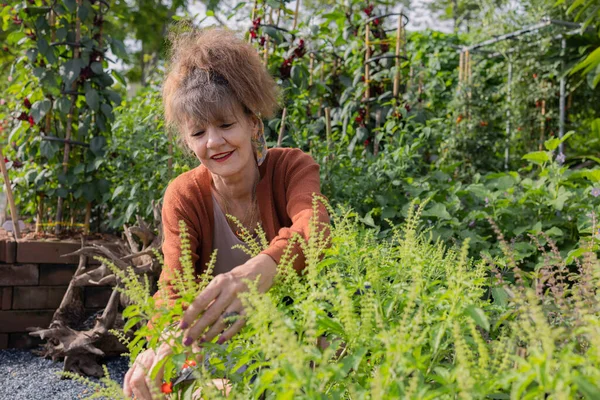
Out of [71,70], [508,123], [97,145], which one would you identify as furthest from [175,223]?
[508,123]

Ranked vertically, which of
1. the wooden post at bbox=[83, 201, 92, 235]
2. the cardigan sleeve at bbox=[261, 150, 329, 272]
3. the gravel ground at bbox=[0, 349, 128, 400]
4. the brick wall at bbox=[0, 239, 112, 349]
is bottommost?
the gravel ground at bbox=[0, 349, 128, 400]

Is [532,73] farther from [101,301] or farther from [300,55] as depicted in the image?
[101,301]

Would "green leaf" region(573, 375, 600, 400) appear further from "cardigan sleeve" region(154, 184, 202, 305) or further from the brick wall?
the brick wall

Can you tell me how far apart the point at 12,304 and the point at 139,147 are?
43.2 inches

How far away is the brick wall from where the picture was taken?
3420mm

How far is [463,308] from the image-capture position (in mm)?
1102

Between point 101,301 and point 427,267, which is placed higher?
point 427,267

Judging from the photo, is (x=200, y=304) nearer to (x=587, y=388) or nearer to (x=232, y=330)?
(x=232, y=330)

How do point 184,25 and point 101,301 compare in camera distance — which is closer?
point 184,25

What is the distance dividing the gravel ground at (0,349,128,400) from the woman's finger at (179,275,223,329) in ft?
4.81

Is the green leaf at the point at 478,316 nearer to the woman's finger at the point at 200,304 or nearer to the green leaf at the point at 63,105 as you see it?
the woman's finger at the point at 200,304

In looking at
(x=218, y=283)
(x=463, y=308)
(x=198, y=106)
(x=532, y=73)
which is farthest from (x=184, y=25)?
(x=532, y=73)

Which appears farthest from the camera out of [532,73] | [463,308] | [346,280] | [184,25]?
[532,73]

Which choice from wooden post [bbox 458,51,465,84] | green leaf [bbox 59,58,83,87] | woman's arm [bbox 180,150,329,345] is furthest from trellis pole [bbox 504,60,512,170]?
woman's arm [bbox 180,150,329,345]
